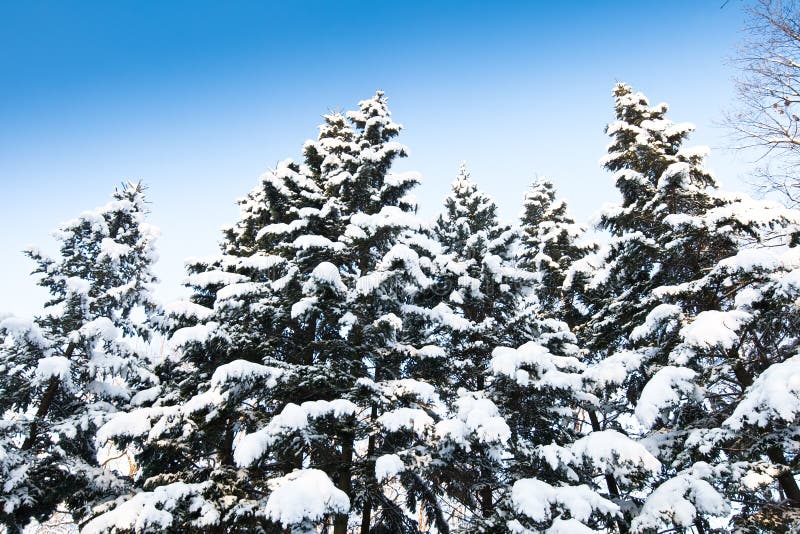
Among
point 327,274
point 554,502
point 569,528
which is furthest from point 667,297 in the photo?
point 327,274

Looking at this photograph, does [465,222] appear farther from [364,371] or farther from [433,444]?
[433,444]

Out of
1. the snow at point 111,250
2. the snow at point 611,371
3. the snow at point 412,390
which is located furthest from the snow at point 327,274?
the snow at point 111,250

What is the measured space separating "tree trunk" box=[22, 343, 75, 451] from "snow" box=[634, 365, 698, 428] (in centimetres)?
1502

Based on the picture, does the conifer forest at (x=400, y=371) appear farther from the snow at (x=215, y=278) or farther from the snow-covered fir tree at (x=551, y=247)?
the snow-covered fir tree at (x=551, y=247)

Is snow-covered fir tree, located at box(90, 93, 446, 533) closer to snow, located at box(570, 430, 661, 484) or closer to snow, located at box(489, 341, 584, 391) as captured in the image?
snow, located at box(489, 341, 584, 391)

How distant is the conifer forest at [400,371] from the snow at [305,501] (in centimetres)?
4

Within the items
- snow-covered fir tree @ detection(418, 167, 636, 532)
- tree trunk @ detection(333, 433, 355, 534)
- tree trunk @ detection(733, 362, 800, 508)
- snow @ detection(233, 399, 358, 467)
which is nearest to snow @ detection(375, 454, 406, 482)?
snow-covered fir tree @ detection(418, 167, 636, 532)

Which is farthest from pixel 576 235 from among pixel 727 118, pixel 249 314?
pixel 249 314

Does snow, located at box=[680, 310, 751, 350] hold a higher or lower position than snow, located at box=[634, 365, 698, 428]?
higher

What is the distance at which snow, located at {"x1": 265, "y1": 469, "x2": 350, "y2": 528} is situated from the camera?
621 centimetres

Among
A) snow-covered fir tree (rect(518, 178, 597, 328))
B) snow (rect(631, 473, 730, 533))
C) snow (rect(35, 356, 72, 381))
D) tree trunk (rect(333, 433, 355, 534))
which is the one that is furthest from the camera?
snow-covered fir tree (rect(518, 178, 597, 328))

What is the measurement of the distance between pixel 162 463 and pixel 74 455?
2250mm

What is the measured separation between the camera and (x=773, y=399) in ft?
20.6

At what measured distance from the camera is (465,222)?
16.7 metres
